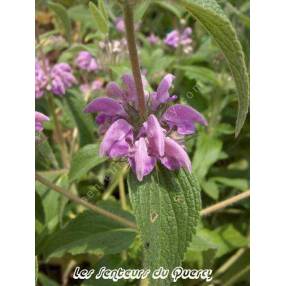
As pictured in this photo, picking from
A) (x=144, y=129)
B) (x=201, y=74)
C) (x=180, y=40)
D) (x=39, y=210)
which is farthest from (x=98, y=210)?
(x=180, y=40)

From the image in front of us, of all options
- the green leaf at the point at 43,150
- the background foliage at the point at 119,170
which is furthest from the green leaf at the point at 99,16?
the green leaf at the point at 43,150

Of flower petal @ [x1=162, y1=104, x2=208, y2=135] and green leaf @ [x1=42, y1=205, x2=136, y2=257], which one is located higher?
flower petal @ [x1=162, y1=104, x2=208, y2=135]

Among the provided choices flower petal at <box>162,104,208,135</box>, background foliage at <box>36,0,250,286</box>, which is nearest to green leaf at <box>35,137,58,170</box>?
background foliage at <box>36,0,250,286</box>

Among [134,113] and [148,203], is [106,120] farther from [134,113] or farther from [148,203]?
[148,203]

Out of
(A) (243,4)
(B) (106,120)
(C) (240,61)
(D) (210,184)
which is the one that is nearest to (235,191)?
(D) (210,184)

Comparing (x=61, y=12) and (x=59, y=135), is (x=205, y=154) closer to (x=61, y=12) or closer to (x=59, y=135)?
(x=59, y=135)

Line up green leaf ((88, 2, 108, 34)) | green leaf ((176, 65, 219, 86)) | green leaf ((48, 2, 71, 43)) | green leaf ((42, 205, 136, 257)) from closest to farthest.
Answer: green leaf ((88, 2, 108, 34)), green leaf ((42, 205, 136, 257)), green leaf ((48, 2, 71, 43)), green leaf ((176, 65, 219, 86))

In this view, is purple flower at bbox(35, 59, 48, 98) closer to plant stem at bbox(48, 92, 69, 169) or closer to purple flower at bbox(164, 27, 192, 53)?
plant stem at bbox(48, 92, 69, 169)
